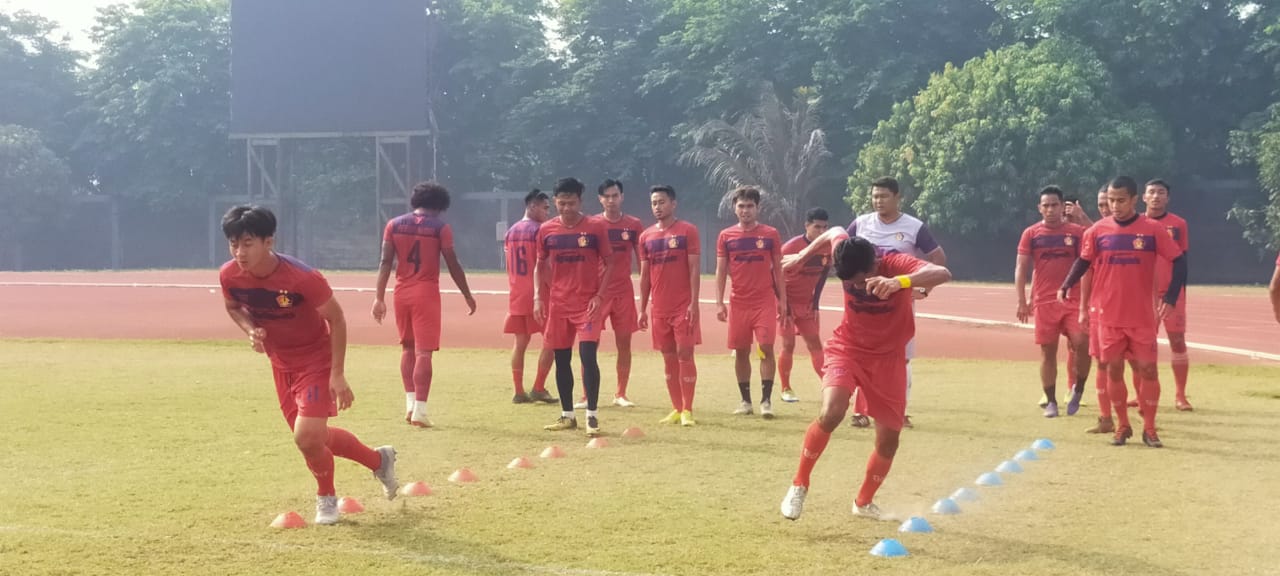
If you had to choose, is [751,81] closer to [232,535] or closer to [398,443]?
[398,443]

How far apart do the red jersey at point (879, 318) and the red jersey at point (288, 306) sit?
2711 millimetres

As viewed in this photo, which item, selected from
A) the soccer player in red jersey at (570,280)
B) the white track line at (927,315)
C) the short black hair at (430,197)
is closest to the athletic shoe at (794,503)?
the soccer player in red jersey at (570,280)

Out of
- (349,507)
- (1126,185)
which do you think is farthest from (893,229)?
(349,507)

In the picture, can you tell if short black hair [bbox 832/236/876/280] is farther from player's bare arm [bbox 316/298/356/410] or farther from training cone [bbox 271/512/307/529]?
training cone [bbox 271/512/307/529]

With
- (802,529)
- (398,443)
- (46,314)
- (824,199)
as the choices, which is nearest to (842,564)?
(802,529)

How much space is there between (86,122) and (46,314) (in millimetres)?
40321

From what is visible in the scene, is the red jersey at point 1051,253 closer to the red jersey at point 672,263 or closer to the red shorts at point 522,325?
the red jersey at point 672,263

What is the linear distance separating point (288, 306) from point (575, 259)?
409 cm

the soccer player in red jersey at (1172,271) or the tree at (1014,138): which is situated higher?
the tree at (1014,138)

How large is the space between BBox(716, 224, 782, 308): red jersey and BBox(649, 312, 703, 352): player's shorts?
1.81ft

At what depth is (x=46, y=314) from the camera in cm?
2728

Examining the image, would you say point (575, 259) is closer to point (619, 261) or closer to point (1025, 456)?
point (619, 261)

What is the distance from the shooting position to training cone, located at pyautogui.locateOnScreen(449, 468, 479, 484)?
26.1 feet

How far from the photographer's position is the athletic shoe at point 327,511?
21.7ft
